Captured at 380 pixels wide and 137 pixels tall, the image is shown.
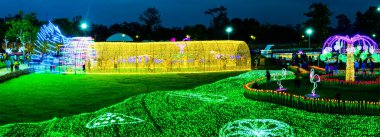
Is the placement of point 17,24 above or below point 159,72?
above

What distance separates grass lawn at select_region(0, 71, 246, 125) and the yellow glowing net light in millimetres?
8555

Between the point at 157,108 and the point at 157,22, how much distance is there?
98001 mm

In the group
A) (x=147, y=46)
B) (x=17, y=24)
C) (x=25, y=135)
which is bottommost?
(x=25, y=135)

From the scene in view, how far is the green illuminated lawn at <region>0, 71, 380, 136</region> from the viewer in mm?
14266

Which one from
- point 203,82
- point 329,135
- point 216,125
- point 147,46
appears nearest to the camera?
point 329,135

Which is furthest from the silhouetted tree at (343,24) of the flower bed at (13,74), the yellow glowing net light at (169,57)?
the flower bed at (13,74)

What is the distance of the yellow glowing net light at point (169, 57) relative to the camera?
136 ft

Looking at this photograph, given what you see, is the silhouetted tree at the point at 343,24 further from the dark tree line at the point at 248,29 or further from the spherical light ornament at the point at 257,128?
the spherical light ornament at the point at 257,128

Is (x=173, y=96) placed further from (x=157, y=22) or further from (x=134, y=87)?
(x=157, y=22)

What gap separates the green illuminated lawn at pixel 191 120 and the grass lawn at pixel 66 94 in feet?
5.64

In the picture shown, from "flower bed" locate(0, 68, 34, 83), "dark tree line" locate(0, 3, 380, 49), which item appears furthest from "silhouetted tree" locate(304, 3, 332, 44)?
"flower bed" locate(0, 68, 34, 83)

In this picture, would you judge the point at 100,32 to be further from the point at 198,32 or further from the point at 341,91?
the point at 341,91

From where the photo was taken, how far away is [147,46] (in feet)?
140

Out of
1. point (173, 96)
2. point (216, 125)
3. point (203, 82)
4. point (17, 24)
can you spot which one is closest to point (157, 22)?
point (17, 24)
